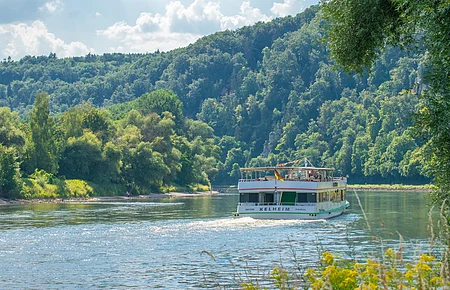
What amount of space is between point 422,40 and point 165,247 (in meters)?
23.6

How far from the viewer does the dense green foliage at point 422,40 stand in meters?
21.0

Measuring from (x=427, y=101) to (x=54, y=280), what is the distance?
659 inches

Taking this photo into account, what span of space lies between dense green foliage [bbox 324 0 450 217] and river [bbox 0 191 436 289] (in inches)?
112

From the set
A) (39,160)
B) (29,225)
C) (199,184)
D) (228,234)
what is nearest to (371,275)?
(228,234)

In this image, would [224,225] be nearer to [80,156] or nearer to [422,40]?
[422,40]

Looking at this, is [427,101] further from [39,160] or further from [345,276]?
[39,160]

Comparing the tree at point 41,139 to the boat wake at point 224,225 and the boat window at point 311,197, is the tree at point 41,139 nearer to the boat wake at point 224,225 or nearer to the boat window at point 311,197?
the boat wake at point 224,225

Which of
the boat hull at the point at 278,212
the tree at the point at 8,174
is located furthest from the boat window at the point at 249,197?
the tree at the point at 8,174

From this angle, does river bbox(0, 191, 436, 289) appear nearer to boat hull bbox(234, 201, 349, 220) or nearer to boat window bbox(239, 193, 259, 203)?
boat hull bbox(234, 201, 349, 220)

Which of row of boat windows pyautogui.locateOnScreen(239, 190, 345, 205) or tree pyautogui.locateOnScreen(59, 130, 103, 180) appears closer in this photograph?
row of boat windows pyautogui.locateOnScreen(239, 190, 345, 205)

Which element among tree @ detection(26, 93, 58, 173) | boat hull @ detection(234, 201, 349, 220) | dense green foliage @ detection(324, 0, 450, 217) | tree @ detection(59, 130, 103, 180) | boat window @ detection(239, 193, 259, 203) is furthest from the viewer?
tree @ detection(59, 130, 103, 180)

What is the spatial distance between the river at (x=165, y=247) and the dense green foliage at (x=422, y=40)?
284 cm

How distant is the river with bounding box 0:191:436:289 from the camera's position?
105 feet

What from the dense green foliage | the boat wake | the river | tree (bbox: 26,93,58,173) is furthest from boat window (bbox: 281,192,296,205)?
tree (bbox: 26,93,58,173)
